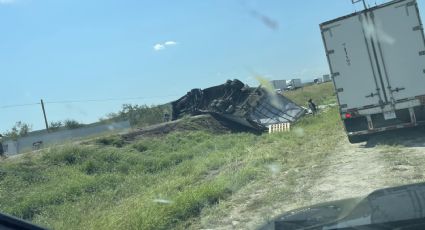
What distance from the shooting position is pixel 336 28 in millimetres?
13891

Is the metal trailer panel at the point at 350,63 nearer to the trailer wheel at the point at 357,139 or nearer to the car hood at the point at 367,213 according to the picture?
the trailer wheel at the point at 357,139

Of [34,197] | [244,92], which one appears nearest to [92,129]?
[244,92]

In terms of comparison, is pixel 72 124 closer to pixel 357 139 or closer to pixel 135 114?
pixel 135 114

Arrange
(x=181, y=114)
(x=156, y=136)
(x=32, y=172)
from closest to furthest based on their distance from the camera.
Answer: (x=32, y=172), (x=156, y=136), (x=181, y=114)

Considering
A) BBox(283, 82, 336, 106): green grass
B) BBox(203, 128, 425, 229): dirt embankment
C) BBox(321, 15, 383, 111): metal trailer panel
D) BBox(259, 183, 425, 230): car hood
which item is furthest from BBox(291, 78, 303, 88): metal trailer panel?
BBox(259, 183, 425, 230): car hood

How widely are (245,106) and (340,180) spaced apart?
18379 millimetres

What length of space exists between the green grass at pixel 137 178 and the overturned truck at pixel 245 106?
375cm

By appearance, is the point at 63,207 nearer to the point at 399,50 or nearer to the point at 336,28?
the point at 336,28

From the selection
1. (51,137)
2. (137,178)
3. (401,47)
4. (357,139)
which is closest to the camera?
(401,47)

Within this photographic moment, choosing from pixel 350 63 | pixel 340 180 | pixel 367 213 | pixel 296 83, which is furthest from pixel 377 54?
pixel 296 83

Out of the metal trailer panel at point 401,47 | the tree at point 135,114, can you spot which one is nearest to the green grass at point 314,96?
the tree at point 135,114

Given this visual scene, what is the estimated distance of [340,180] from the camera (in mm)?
9695

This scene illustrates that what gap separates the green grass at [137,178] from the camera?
9.32 m

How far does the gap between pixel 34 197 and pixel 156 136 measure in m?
13.1
